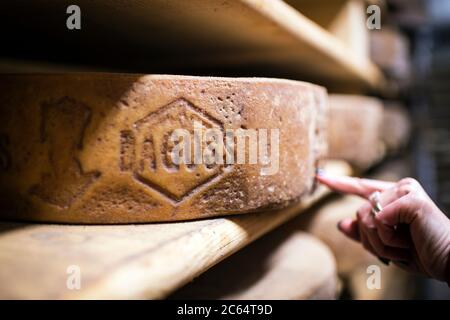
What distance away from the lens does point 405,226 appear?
42.5 inches

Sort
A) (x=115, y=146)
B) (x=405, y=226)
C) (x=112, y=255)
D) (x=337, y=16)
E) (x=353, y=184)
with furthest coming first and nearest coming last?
(x=337, y=16)
(x=353, y=184)
(x=405, y=226)
(x=115, y=146)
(x=112, y=255)

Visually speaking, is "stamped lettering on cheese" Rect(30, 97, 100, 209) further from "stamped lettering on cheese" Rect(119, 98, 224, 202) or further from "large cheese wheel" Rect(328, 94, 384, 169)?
"large cheese wheel" Rect(328, 94, 384, 169)

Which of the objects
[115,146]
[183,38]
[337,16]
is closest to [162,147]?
[115,146]

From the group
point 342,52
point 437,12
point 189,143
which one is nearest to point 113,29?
point 189,143

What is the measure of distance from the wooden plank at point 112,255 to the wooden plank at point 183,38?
374 mm

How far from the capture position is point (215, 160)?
0.84 m

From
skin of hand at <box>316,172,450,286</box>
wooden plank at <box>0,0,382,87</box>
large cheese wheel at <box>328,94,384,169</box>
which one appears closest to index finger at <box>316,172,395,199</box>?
skin of hand at <box>316,172,450,286</box>

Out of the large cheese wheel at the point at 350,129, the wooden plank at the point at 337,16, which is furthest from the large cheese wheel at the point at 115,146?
the wooden plank at the point at 337,16

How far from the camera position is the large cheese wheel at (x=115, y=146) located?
0.80 meters

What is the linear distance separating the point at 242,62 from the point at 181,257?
3.21 feet

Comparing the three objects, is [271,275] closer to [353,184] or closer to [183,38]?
[353,184]

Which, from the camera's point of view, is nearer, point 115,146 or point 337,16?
point 115,146

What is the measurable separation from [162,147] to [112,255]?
22 centimetres

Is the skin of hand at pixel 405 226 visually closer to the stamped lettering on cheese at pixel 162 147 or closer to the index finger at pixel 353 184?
the index finger at pixel 353 184
